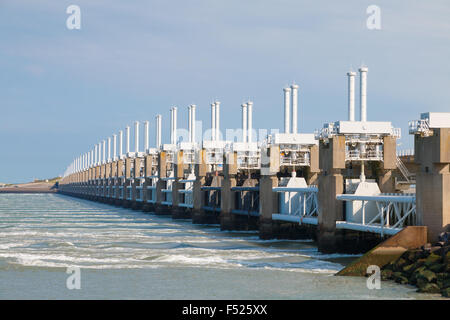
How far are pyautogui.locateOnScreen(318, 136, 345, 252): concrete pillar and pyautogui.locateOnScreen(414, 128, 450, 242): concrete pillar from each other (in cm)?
1022

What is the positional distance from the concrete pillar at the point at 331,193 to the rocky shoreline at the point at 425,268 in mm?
11470

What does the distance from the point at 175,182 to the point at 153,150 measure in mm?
28540

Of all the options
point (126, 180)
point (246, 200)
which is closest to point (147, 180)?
point (126, 180)

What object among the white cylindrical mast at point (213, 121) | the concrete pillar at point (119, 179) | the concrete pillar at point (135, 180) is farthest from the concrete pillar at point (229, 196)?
the concrete pillar at point (119, 179)

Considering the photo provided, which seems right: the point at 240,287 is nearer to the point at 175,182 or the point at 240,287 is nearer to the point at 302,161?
the point at 302,161

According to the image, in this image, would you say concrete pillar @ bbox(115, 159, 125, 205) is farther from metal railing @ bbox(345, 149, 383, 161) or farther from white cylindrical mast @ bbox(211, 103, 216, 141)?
Answer: metal railing @ bbox(345, 149, 383, 161)

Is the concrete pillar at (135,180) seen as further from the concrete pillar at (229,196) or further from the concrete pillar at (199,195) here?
the concrete pillar at (229,196)

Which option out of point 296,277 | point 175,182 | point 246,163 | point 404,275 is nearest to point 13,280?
point 296,277

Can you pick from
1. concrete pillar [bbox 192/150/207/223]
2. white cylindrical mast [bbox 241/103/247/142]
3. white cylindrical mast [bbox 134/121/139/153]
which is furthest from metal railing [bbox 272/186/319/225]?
white cylindrical mast [bbox 134/121/139/153]

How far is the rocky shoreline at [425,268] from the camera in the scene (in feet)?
99.9

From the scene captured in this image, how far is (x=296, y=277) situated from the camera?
3638 cm

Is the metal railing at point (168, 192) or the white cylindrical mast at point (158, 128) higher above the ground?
the white cylindrical mast at point (158, 128)

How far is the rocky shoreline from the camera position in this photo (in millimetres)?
30442

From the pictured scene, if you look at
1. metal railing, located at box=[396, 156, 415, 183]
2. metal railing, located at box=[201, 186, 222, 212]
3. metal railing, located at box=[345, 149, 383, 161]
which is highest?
metal railing, located at box=[345, 149, 383, 161]
